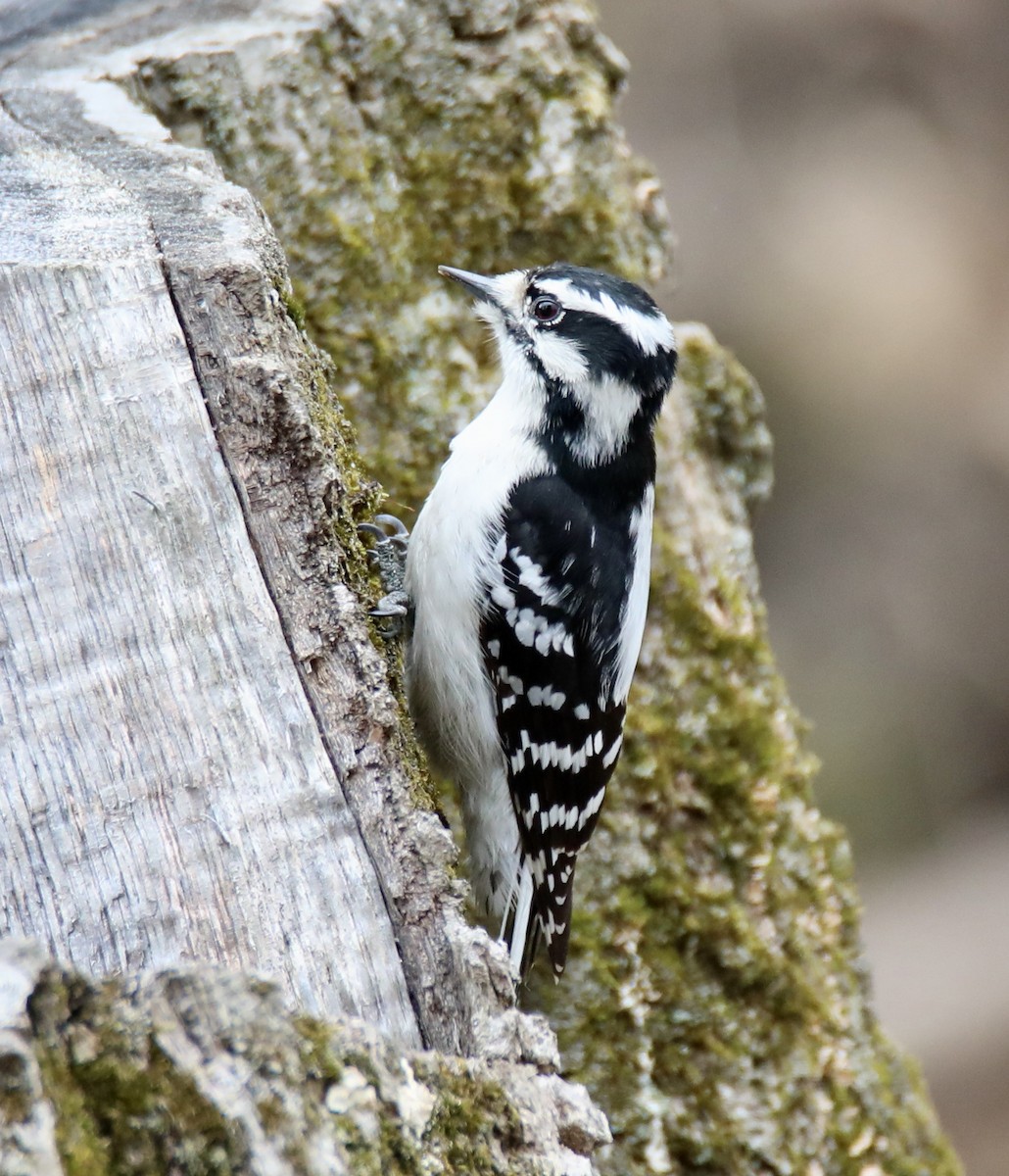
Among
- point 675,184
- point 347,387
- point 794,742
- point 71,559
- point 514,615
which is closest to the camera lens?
point 71,559

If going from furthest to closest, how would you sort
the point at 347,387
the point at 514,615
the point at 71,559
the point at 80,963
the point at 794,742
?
the point at 794,742
the point at 347,387
the point at 514,615
the point at 71,559
the point at 80,963

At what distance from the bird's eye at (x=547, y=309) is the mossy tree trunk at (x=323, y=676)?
0.42 m

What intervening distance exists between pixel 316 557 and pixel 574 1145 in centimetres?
100

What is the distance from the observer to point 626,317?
2928mm

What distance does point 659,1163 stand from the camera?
3.07 m

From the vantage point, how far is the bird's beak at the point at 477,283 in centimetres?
307

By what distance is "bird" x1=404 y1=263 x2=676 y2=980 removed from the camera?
2895mm

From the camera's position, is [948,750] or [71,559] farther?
[948,750]

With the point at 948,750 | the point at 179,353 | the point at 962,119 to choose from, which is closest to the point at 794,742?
the point at 179,353

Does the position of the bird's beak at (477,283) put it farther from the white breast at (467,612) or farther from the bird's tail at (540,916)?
the bird's tail at (540,916)

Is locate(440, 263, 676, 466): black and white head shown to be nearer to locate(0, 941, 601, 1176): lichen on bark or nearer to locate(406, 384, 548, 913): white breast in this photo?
locate(406, 384, 548, 913): white breast

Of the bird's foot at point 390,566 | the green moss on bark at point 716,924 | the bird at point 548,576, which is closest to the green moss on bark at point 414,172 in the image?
the bird's foot at point 390,566

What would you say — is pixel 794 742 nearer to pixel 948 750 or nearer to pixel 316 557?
pixel 316 557

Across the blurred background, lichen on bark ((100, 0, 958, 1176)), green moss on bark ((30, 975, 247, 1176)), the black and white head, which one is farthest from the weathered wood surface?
the blurred background
